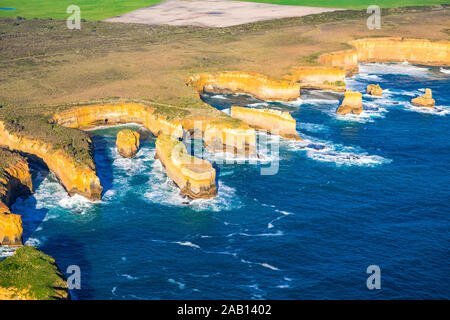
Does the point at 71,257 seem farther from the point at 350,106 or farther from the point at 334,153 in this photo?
the point at 350,106

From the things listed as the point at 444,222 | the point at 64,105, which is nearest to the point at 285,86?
the point at 64,105

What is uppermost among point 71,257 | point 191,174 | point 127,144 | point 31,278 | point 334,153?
point 127,144

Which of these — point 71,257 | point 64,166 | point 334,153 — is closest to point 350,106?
A: point 334,153

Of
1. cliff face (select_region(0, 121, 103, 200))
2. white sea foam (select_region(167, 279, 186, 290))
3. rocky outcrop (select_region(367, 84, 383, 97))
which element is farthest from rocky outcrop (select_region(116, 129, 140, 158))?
rocky outcrop (select_region(367, 84, 383, 97))

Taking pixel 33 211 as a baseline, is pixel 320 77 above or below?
above

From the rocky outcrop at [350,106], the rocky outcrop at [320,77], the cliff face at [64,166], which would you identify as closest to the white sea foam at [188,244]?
the cliff face at [64,166]

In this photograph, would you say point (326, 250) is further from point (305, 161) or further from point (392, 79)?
point (392, 79)
